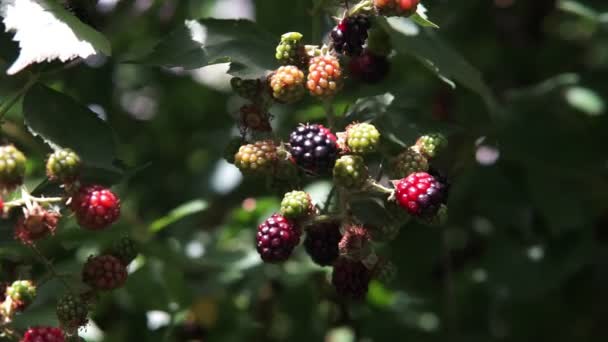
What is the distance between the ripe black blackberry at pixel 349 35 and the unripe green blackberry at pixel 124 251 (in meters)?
0.58

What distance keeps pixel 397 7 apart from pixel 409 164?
0.32 meters

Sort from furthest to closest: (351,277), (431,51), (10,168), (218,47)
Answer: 1. (431,51)
2. (218,47)
3. (351,277)
4. (10,168)

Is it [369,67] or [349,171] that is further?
[369,67]

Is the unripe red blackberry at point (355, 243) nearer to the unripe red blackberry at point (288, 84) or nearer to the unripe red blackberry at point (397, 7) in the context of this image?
the unripe red blackberry at point (288, 84)

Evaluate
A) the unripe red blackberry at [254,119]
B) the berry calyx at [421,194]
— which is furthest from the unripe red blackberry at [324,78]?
the berry calyx at [421,194]

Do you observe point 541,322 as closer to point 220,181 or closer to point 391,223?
point 220,181

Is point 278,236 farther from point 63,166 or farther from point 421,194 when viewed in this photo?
point 63,166

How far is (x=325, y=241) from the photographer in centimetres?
193

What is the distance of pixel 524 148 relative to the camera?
309cm

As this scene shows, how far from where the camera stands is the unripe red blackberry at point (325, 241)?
1.93m

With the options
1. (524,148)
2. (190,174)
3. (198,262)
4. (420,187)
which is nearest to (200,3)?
(190,174)

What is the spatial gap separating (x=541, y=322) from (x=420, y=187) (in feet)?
5.08

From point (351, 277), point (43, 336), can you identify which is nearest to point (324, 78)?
point (351, 277)

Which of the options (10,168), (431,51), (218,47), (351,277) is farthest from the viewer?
(431,51)
